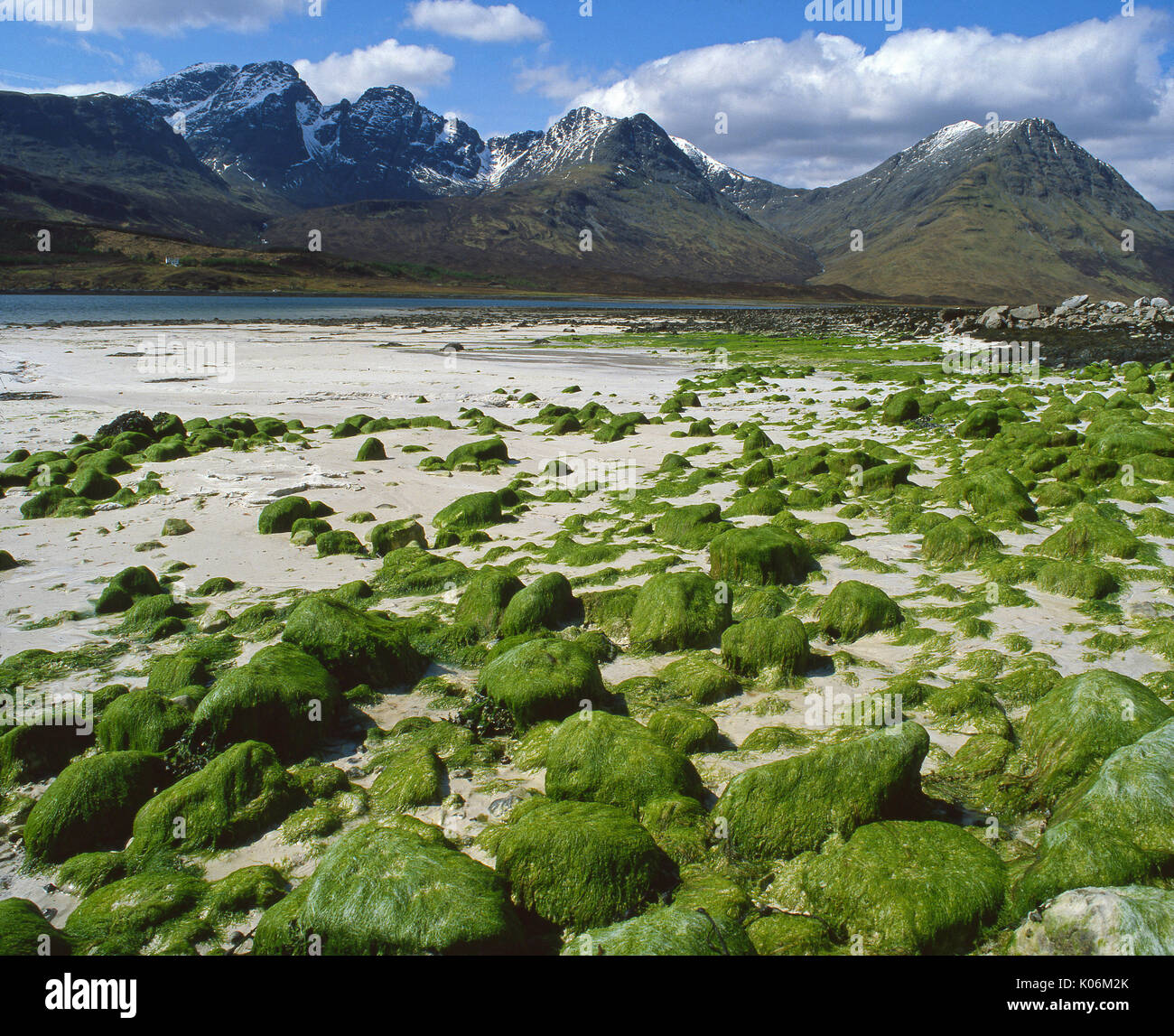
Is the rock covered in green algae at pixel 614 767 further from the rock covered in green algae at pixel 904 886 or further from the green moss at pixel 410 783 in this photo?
the rock covered in green algae at pixel 904 886

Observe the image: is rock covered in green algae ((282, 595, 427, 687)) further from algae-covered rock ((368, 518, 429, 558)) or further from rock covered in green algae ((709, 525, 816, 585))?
rock covered in green algae ((709, 525, 816, 585))

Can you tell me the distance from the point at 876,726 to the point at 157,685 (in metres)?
6.96

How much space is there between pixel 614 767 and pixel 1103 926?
122 inches

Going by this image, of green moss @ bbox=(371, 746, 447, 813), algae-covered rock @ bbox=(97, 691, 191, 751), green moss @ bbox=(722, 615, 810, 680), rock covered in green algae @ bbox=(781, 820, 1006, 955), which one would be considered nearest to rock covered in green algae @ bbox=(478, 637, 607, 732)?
green moss @ bbox=(371, 746, 447, 813)

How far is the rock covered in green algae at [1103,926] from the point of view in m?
3.68

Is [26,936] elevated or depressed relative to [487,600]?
depressed

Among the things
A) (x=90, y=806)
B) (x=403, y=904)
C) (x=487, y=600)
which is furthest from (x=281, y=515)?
(x=403, y=904)

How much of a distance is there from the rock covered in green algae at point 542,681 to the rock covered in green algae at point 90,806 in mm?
2992

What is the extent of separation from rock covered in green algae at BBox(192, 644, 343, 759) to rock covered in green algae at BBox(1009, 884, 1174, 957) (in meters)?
5.58

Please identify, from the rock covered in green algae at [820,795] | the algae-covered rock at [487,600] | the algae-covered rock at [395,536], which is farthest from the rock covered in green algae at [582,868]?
the algae-covered rock at [395,536]

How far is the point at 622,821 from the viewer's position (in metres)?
4.96

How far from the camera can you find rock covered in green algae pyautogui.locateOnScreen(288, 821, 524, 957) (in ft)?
13.7

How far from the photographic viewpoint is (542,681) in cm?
679

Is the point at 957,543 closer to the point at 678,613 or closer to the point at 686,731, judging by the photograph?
the point at 678,613
